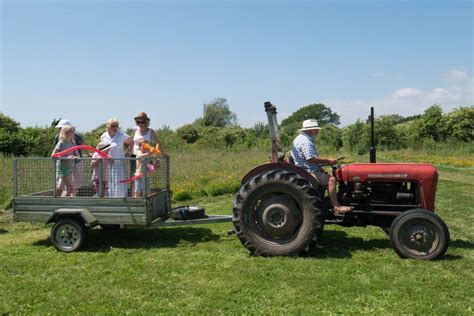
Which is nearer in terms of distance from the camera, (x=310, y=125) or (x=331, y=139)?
(x=310, y=125)

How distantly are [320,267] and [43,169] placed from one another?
14.7ft

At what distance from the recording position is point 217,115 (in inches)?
2213

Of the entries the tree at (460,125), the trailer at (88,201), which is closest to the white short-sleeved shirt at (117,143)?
the trailer at (88,201)

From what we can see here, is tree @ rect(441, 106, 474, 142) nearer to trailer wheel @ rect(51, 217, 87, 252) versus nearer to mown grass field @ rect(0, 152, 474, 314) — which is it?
mown grass field @ rect(0, 152, 474, 314)

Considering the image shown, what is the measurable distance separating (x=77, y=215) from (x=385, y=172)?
14.6ft

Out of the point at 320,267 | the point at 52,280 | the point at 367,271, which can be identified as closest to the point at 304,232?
the point at 320,267

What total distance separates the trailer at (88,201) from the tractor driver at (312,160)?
1.47 metres

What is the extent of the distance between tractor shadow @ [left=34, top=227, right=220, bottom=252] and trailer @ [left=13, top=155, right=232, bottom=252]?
1.10 ft

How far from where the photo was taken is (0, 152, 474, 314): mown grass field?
13.6 feet

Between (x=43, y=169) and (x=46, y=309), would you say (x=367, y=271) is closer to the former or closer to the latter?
(x=46, y=309)

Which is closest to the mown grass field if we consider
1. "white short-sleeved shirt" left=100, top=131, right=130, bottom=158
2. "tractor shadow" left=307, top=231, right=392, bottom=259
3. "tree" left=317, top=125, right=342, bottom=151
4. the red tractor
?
"tractor shadow" left=307, top=231, right=392, bottom=259

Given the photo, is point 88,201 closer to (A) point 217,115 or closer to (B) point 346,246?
(B) point 346,246

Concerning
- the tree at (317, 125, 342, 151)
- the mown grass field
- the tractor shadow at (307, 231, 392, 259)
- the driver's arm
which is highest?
the tree at (317, 125, 342, 151)

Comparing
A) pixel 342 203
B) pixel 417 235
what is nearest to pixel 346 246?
pixel 342 203
